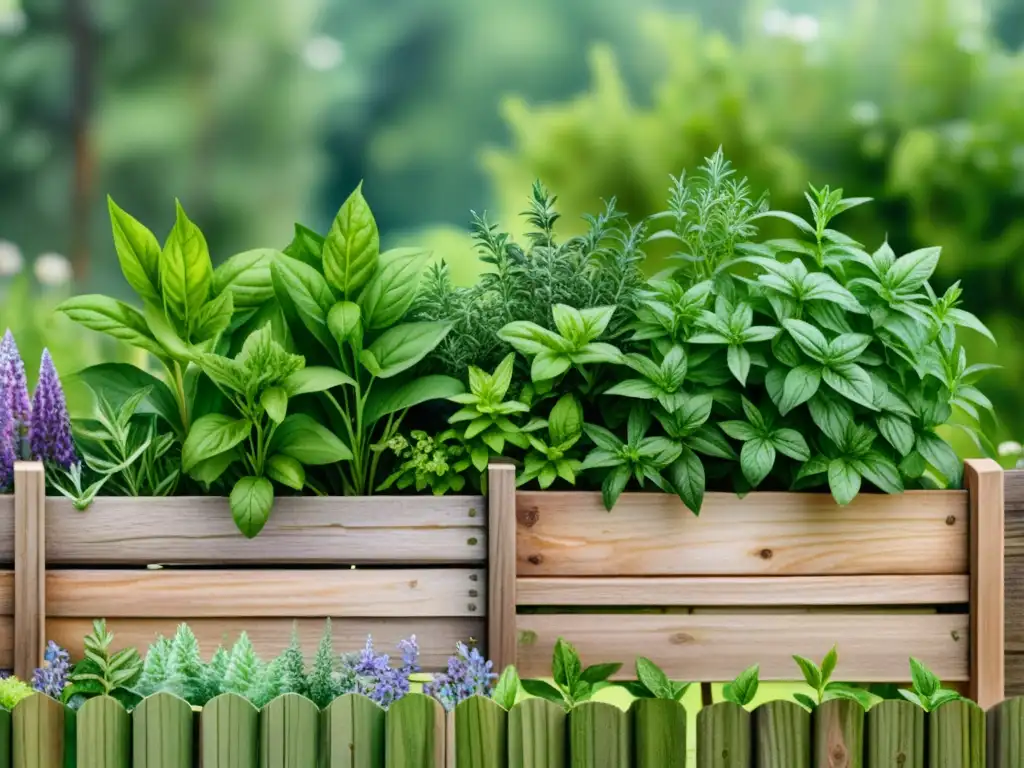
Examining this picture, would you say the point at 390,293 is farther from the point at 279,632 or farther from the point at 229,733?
the point at 229,733

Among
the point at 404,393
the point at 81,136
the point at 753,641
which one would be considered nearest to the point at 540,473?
the point at 404,393

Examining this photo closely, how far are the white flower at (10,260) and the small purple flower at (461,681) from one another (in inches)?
149

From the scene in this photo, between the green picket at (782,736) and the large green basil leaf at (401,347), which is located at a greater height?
the large green basil leaf at (401,347)

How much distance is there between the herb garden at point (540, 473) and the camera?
92.7 inches

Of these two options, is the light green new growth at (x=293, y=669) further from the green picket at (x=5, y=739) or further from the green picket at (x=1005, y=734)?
the green picket at (x=1005, y=734)

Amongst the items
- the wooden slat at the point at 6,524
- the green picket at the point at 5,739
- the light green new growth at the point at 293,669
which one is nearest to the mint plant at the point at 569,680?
the light green new growth at the point at 293,669

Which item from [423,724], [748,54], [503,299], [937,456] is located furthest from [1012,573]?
[748,54]

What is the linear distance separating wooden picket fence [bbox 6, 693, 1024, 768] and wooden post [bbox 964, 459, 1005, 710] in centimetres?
59

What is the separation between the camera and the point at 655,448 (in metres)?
2.34

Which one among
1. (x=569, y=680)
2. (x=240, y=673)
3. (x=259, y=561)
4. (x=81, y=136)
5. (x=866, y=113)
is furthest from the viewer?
(x=81, y=136)

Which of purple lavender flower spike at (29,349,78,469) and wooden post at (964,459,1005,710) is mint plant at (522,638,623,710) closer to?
wooden post at (964,459,1005,710)

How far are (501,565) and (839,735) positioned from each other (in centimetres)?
75

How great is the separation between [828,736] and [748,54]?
4.08m

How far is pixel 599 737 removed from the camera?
6.01 ft
